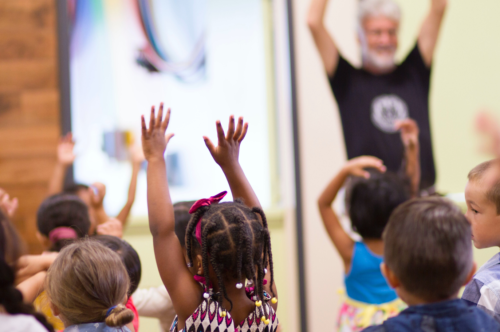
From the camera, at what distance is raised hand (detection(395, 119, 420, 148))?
243cm

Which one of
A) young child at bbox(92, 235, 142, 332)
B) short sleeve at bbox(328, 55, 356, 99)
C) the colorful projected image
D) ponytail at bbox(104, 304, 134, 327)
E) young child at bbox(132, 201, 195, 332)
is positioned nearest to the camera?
ponytail at bbox(104, 304, 134, 327)

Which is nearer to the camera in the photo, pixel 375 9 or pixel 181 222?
pixel 181 222

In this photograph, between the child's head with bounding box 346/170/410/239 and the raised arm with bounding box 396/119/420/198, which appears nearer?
the child's head with bounding box 346/170/410/239

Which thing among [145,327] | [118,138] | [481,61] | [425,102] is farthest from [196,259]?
[481,61]

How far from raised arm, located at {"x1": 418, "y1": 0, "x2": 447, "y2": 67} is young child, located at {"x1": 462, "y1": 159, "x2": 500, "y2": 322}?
1.61 m

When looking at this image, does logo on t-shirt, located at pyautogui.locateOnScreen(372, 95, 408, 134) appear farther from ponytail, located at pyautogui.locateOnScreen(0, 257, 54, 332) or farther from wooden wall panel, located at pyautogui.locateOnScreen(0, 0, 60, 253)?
ponytail, located at pyautogui.locateOnScreen(0, 257, 54, 332)

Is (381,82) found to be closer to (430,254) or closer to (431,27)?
(431,27)

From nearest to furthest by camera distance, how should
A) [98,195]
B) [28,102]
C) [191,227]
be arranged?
[191,227] → [98,195] → [28,102]

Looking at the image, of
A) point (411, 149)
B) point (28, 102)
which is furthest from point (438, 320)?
point (28, 102)

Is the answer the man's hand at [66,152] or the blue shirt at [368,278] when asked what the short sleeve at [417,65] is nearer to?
the blue shirt at [368,278]

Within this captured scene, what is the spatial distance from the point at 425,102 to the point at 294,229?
1.03 metres

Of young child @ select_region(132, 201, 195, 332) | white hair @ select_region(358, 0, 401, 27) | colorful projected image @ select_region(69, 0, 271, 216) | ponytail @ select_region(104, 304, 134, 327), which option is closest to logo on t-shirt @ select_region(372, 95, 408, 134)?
white hair @ select_region(358, 0, 401, 27)

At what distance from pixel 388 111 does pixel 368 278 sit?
124 centimetres

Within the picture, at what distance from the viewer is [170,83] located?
2498 mm
